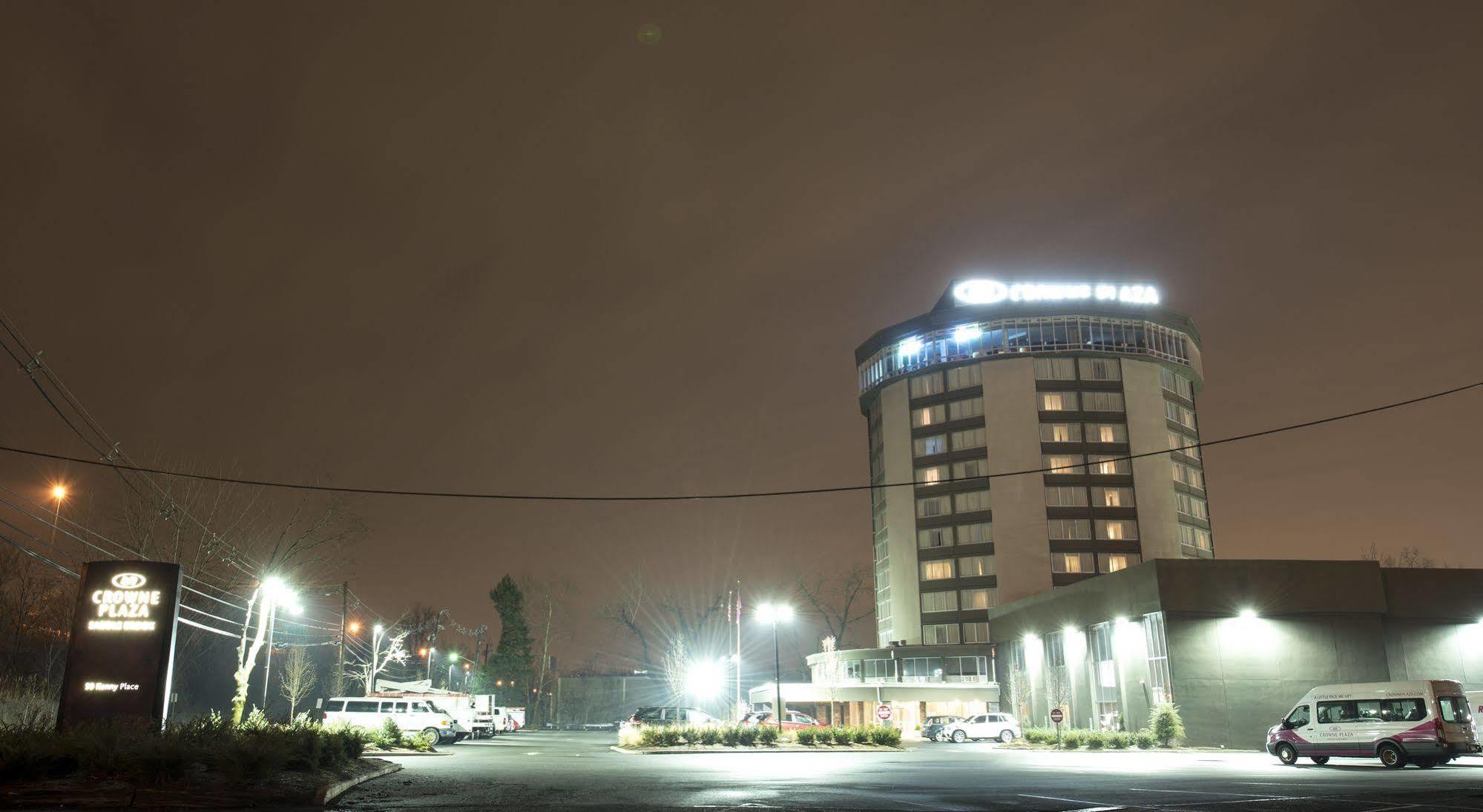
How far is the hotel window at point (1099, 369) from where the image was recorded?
101 meters

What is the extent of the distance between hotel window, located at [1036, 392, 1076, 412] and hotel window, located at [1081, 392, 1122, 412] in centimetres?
100

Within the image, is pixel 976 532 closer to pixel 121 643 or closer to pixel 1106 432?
pixel 1106 432

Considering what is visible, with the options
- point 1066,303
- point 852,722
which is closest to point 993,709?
point 852,722

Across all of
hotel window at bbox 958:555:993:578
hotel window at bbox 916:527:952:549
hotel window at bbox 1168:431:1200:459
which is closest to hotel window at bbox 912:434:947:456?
hotel window at bbox 916:527:952:549

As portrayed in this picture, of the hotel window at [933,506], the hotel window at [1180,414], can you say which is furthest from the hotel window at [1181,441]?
the hotel window at [933,506]

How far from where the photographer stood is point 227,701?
75.5 meters

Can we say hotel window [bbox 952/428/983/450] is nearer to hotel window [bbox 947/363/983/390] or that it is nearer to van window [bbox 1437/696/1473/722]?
hotel window [bbox 947/363/983/390]

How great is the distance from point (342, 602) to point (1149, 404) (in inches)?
3023

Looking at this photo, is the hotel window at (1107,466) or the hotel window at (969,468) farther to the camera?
the hotel window at (969,468)

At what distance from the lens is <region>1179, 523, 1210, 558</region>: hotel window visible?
98.9 metres

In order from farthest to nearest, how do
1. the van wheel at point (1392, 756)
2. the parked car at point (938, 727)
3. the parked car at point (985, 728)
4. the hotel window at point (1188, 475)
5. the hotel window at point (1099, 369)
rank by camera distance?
1. the hotel window at point (1099, 369)
2. the hotel window at point (1188, 475)
3. the parked car at point (938, 727)
4. the parked car at point (985, 728)
5. the van wheel at point (1392, 756)

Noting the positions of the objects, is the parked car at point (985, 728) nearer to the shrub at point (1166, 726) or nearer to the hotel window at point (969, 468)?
the shrub at point (1166, 726)

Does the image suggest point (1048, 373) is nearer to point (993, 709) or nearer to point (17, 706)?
point (993, 709)

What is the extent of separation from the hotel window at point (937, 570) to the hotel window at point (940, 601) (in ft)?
5.05
